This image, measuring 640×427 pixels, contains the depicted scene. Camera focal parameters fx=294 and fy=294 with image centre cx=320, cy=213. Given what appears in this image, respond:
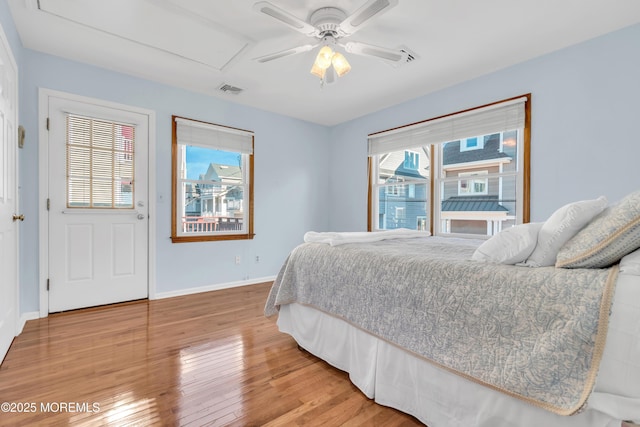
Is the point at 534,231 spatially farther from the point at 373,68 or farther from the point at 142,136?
the point at 142,136

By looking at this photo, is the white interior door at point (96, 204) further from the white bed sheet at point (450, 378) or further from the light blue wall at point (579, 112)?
the light blue wall at point (579, 112)

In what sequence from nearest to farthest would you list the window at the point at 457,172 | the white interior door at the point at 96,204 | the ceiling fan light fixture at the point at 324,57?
the ceiling fan light fixture at the point at 324,57 < the white interior door at the point at 96,204 < the window at the point at 457,172

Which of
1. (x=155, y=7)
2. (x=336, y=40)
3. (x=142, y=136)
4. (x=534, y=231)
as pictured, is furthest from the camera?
(x=142, y=136)

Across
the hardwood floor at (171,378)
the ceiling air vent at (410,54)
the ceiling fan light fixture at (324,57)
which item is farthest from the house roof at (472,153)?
the hardwood floor at (171,378)

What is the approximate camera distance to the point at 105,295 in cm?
305

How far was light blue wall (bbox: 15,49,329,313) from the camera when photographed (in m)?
2.68

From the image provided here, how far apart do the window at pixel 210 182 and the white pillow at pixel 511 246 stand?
3.22 m

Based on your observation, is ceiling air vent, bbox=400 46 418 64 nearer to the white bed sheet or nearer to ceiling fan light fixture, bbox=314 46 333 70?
ceiling fan light fixture, bbox=314 46 333 70

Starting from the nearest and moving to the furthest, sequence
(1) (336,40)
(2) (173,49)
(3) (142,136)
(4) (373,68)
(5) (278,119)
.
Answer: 1. (1) (336,40)
2. (2) (173,49)
3. (4) (373,68)
4. (3) (142,136)
5. (5) (278,119)

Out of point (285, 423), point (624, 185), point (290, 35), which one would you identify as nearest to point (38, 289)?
point (285, 423)

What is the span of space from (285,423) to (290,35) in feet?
8.66

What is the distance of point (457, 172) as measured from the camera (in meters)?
3.44

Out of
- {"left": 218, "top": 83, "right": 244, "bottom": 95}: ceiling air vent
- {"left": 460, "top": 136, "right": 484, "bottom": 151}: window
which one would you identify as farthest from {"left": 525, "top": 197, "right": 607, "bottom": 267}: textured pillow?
{"left": 218, "top": 83, "right": 244, "bottom": 95}: ceiling air vent

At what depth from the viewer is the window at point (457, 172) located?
2926mm
